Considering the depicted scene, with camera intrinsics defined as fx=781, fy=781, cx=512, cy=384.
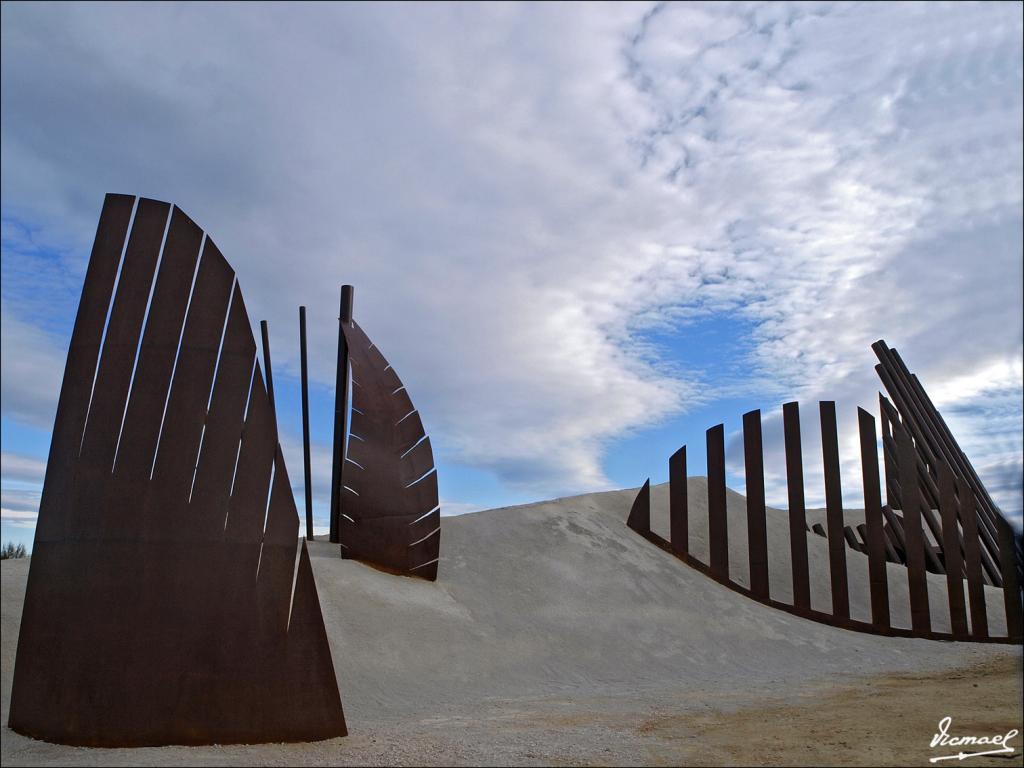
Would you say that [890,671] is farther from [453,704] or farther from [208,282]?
[208,282]

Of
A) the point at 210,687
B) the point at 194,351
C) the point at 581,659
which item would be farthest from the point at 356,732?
the point at 581,659

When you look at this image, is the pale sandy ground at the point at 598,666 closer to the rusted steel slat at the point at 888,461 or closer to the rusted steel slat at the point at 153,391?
the rusted steel slat at the point at 153,391

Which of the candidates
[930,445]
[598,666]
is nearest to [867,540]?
[930,445]

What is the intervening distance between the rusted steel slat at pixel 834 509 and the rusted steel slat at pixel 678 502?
2620 mm

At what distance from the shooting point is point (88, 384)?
659 cm

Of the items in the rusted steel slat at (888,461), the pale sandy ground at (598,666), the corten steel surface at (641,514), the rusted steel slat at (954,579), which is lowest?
the pale sandy ground at (598,666)

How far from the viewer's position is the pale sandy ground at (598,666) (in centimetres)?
585

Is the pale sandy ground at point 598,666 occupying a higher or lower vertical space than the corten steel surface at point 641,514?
lower

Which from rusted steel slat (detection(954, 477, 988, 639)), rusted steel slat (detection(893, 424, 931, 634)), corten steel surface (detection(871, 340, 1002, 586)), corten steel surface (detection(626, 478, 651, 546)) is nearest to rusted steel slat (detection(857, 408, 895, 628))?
rusted steel slat (detection(893, 424, 931, 634))

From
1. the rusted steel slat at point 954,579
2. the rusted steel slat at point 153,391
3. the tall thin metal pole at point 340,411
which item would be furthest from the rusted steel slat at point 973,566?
the rusted steel slat at point 153,391

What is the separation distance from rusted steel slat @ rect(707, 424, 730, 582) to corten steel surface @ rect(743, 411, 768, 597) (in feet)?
1.60

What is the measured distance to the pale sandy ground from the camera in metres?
5.85

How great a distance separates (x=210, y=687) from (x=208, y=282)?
10.8 ft

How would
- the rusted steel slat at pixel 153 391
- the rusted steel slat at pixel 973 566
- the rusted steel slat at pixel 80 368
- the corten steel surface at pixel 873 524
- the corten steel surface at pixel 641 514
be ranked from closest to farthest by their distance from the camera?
1. the rusted steel slat at pixel 153 391
2. the rusted steel slat at pixel 80 368
3. the rusted steel slat at pixel 973 566
4. the corten steel surface at pixel 873 524
5. the corten steel surface at pixel 641 514
